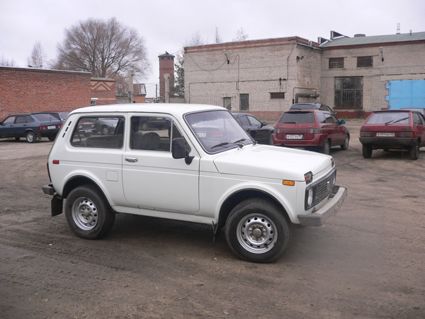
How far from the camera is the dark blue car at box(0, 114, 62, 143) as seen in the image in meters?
23.8

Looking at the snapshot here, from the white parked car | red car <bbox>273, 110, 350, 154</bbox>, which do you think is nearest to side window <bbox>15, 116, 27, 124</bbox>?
red car <bbox>273, 110, 350, 154</bbox>

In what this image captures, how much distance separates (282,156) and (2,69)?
3007cm

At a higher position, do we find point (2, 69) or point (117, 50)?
point (117, 50)

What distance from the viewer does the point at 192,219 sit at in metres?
5.85

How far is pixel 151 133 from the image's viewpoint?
6.11 meters

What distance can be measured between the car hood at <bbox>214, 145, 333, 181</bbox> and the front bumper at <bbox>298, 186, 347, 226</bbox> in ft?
1.26

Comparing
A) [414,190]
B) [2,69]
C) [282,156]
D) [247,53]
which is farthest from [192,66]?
[282,156]

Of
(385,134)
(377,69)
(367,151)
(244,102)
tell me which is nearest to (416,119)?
(385,134)

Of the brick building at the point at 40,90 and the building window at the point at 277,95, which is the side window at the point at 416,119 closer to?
the building window at the point at 277,95

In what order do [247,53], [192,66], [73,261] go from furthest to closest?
[192,66]
[247,53]
[73,261]

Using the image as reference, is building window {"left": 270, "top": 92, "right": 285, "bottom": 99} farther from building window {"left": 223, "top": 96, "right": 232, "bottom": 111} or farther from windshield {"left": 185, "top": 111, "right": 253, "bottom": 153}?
windshield {"left": 185, "top": 111, "right": 253, "bottom": 153}

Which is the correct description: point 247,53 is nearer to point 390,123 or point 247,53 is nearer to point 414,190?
point 390,123

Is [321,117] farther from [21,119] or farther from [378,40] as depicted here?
[378,40]

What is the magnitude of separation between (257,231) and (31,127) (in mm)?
Answer: 20815
